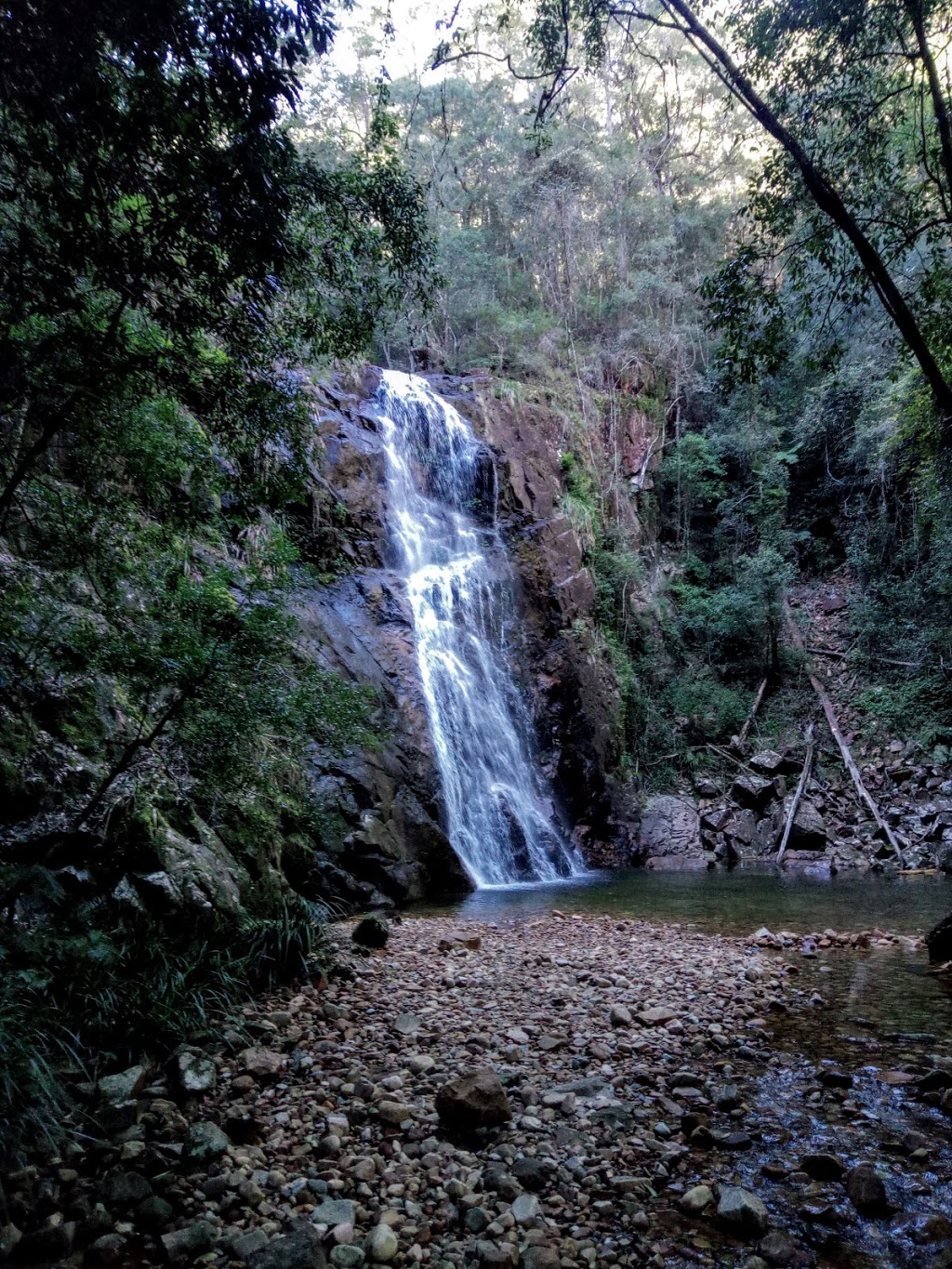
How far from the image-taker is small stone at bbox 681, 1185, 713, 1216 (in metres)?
2.98

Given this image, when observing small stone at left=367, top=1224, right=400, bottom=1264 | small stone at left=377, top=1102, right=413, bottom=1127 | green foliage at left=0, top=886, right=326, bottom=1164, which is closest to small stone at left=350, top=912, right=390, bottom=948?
green foliage at left=0, top=886, right=326, bottom=1164

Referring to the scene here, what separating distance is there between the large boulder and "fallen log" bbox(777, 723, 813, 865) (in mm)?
1712

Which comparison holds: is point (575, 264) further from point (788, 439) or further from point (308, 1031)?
point (308, 1031)

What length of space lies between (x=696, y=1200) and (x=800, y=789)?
15.0 meters

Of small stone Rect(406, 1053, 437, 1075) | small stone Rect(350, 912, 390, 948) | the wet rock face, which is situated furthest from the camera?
the wet rock face

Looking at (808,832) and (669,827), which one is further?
(669,827)

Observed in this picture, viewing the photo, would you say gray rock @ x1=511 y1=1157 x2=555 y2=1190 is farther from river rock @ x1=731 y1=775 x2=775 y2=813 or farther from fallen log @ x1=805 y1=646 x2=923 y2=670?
fallen log @ x1=805 y1=646 x2=923 y2=670

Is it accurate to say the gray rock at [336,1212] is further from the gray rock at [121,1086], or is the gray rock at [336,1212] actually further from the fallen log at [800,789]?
the fallen log at [800,789]

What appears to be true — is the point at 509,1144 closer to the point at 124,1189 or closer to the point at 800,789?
the point at 124,1189

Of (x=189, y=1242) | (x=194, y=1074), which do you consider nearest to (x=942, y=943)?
(x=194, y=1074)

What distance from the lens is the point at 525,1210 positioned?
9.52 ft

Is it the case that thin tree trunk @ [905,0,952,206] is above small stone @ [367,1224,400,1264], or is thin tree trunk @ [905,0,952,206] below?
above

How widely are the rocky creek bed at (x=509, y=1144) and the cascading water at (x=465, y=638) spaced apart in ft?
25.3

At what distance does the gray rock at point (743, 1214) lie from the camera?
2848 millimetres
